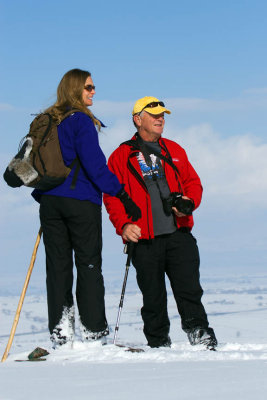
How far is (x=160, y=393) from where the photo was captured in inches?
115

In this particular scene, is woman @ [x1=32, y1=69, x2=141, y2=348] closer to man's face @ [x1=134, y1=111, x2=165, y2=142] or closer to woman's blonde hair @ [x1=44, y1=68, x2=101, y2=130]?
woman's blonde hair @ [x1=44, y1=68, x2=101, y2=130]

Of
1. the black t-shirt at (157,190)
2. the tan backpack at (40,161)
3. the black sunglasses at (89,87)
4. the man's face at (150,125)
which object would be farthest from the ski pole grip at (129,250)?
the black sunglasses at (89,87)

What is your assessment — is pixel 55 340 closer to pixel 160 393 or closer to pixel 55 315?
pixel 55 315

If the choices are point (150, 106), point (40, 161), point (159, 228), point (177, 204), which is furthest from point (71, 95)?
point (159, 228)

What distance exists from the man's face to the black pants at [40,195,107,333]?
3.90 ft

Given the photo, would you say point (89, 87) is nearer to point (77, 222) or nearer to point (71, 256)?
point (77, 222)

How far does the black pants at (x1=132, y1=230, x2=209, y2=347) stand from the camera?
18.1ft

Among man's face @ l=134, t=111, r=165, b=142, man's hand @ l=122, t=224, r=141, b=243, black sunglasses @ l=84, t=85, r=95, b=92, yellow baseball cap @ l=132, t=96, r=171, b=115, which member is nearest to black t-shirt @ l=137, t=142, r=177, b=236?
man's face @ l=134, t=111, r=165, b=142

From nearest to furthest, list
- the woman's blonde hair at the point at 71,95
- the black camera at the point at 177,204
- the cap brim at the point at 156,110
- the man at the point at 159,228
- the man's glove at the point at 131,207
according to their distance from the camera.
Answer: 1. the woman's blonde hair at the point at 71,95
2. the man's glove at the point at 131,207
3. the black camera at the point at 177,204
4. the man at the point at 159,228
5. the cap brim at the point at 156,110

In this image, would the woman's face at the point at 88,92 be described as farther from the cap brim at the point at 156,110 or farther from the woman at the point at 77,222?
the cap brim at the point at 156,110

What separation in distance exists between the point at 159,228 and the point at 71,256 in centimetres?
94

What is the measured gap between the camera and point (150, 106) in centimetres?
574

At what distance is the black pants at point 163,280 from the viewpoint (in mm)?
5516

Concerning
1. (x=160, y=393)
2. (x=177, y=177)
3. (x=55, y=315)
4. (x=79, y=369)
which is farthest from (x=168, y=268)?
(x=160, y=393)
